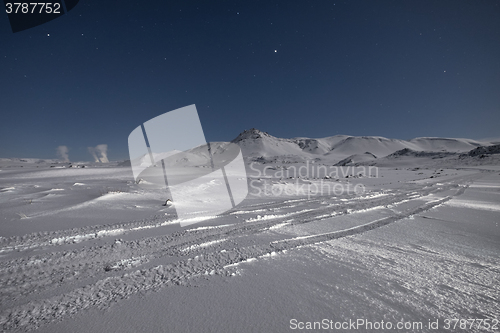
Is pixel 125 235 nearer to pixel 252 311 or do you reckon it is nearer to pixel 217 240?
pixel 217 240

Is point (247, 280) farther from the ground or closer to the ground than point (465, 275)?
farther from the ground

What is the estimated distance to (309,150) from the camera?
146 m

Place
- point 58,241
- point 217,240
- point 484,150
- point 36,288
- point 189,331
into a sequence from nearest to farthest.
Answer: point 189,331 < point 36,288 < point 58,241 < point 217,240 < point 484,150

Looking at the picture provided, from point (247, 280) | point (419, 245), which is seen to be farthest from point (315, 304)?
point (419, 245)

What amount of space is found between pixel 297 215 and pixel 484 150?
6086 cm

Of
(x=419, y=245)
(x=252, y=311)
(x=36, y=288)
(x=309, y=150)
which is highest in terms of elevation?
(x=309, y=150)

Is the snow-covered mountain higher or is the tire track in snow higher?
the snow-covered mountain
